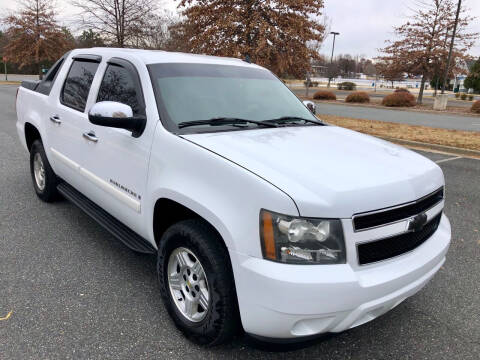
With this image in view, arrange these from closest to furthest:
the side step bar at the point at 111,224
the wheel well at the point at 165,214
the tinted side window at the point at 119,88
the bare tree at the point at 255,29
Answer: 1. the wheel well at the point at 165,214
2. the side step bar at the point at 111,224
3. the tinted side window at the point at 119,88
4. the bare tree at the point at 255,29

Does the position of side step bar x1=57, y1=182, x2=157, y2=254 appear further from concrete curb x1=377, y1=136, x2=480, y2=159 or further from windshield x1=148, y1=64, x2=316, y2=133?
concrete curb x1=377, y1=136, x2=480, y2=159

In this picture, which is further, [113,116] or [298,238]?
[113,116]

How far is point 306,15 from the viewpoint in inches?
623

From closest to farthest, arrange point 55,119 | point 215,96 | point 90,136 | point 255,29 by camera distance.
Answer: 1. point 215,96
2. point 90,136
3. point 55,119
4. point 255,29

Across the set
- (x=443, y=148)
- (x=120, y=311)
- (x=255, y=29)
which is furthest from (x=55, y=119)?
(x=255, y=29)

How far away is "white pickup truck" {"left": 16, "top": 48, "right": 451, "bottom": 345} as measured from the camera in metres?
1.99

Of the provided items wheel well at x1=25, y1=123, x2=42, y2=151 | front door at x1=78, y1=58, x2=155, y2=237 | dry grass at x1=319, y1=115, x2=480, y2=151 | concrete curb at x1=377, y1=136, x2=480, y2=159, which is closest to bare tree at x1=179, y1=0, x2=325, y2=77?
dry grass at x1=319, y1=115, x2=480, y2=151

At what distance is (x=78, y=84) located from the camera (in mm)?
3982

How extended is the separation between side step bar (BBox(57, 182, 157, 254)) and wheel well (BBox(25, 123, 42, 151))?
117cm

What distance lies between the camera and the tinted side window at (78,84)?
3.76 metres

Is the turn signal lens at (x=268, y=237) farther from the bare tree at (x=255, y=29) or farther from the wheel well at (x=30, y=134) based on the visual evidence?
the bare tree at (x=255, y=29)

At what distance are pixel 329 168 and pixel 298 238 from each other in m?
0.49

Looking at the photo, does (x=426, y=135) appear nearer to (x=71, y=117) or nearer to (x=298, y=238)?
(x=71, y=117)

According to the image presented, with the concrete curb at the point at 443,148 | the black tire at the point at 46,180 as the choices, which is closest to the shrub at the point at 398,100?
the concrete curb at the point at 443,148
